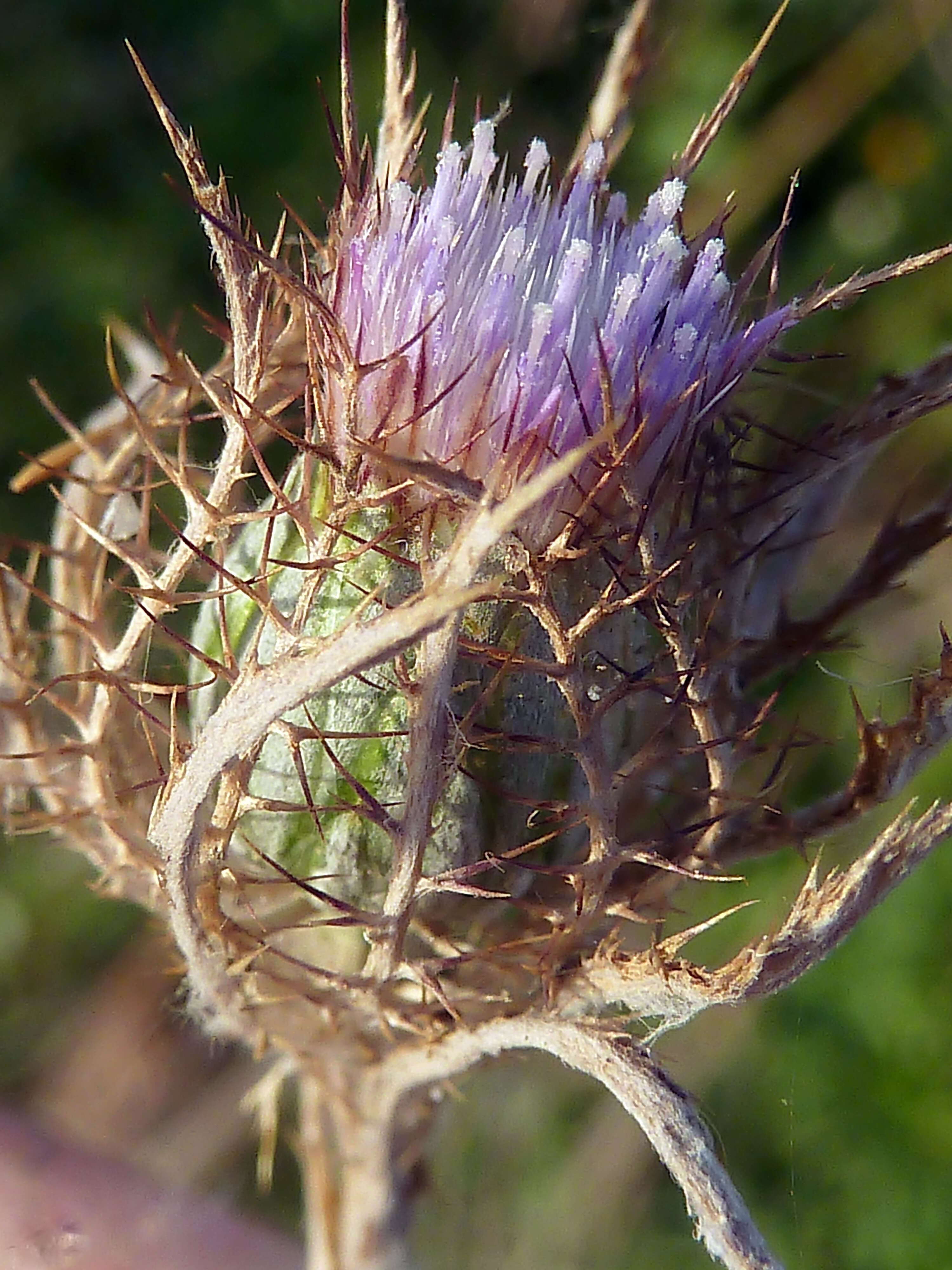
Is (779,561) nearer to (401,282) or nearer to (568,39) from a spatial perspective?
(401,282)

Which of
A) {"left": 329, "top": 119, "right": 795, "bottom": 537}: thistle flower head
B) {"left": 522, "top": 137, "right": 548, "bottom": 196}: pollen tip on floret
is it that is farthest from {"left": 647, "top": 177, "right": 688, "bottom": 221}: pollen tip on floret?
{"left": 522, "top": 137, "right": 548, "bottom": 196}: pollen tip on floret

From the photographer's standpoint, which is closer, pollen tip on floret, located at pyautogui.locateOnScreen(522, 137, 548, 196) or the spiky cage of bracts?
the spiky cage of bracts

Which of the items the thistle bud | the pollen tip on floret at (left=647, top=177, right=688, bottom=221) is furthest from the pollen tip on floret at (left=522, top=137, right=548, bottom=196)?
the pollen tip on floret at (left=647, top=177, right=688, bottom=221)

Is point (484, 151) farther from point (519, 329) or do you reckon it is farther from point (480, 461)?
point (480, 461)

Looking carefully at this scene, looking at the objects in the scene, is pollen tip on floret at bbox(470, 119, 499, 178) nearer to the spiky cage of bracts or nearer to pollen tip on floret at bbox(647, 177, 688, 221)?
the spiky cage of bracts

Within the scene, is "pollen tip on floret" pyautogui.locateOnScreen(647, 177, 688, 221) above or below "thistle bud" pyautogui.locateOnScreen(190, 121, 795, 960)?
above

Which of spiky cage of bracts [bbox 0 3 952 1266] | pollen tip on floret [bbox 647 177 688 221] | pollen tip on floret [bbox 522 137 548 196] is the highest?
pollen tip on floret [bbox 522 137 548 196]

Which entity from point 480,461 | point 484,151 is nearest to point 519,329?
point 480,461

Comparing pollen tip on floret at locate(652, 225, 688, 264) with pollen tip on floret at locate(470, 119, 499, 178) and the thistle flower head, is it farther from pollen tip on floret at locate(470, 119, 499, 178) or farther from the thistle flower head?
pollen tip on floret at locate(470, 119, 499, 178)
